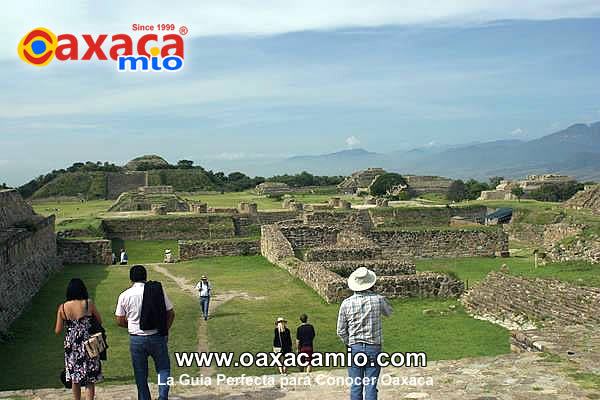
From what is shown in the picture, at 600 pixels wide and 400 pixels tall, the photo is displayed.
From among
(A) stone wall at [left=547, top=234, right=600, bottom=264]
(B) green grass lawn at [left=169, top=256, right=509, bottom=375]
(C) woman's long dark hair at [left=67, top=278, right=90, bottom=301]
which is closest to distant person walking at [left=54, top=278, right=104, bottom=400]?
(C) woman's long dark hair at [left=67, top=278, right=90, bottom=301]

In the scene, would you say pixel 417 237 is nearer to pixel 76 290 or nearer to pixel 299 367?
pixel 299 367

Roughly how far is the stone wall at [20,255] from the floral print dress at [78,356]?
694 cm

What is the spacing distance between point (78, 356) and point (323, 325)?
22.3 feet

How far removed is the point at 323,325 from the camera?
12.5 meters

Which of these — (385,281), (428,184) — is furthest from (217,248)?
(428,184)

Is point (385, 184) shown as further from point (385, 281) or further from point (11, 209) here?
point (385, 281)

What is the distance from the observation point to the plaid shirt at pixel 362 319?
611 cm

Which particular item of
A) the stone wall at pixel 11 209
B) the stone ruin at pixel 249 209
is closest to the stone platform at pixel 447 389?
the stone wall at pixel 11 209

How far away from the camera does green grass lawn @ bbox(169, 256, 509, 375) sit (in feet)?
35.4

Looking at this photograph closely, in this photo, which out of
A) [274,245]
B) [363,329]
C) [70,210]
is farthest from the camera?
[70,210]

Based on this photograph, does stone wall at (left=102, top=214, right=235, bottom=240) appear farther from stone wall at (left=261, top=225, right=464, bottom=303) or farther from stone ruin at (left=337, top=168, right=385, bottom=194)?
stone ruin at (left=337, top=168, right=385, bottom=194)

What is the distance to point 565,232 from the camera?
24156 millimetres

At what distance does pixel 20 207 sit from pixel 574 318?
18.7m

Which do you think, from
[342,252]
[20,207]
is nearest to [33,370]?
[342,252]
